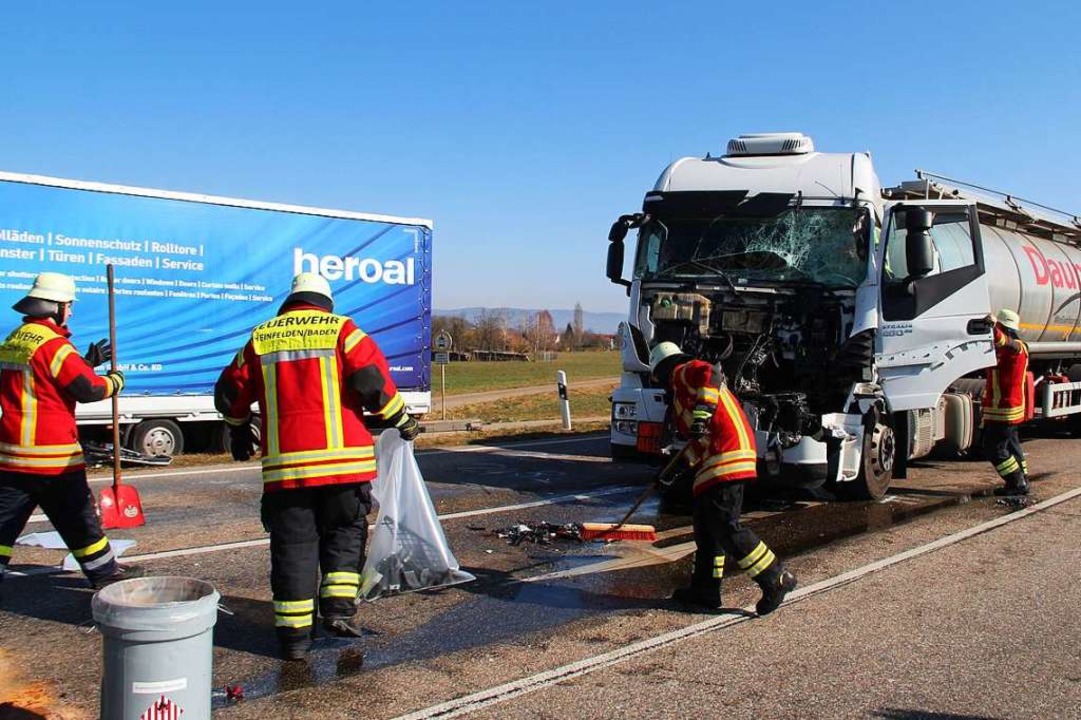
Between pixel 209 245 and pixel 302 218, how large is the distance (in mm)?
1363

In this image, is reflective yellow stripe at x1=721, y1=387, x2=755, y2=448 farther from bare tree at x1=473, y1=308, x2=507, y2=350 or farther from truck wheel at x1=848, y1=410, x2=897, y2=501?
bare tree at x1=473, y1=308, x2=507, y2=350

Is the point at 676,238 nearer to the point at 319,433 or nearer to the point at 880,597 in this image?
the point at 880,597

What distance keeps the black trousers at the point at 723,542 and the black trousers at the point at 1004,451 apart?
5.02 meters

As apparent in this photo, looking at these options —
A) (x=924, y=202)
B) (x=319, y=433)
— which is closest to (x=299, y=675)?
(x=319, y=433)

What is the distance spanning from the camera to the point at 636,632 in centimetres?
500

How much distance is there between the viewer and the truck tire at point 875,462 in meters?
8.66

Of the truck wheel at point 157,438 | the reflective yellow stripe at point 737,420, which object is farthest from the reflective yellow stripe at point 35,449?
the truck wheel at point 157,438

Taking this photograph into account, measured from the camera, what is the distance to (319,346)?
459 centimetres

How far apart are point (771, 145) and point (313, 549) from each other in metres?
6.80

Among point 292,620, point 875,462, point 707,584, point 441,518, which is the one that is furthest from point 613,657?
point 875,462

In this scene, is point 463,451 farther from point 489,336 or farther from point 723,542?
point 489,336

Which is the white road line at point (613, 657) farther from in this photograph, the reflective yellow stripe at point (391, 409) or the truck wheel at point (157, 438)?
the truck wheel at point (157, 438)

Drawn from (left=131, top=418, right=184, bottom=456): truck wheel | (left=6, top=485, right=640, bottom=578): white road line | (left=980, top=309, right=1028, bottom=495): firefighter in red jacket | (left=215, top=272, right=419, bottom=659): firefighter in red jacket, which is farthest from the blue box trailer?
(left=980, top=309, right=1028, bottom=495): firefighter in red jacket

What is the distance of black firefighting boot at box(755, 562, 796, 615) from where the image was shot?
524cm
